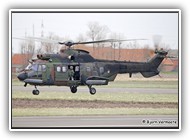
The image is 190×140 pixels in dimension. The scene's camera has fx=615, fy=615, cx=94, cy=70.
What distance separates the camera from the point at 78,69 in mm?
8062

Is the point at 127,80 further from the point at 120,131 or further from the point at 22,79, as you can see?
the point at 22,79

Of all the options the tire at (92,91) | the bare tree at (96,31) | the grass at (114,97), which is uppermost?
the bare tree at (96,31)

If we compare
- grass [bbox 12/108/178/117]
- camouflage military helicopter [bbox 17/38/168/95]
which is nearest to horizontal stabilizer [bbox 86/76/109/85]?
camouflage military helicopter [bbox 17/38/168/95]

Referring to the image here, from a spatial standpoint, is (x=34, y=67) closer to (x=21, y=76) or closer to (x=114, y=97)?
(x=21, y=76)

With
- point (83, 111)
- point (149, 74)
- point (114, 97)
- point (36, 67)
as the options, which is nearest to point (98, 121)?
point (83, 111)

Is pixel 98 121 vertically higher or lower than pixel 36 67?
lower

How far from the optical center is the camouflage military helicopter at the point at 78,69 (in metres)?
7.98

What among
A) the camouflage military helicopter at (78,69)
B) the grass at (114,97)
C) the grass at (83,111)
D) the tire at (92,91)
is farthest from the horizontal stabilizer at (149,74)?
the tire at (92,91)

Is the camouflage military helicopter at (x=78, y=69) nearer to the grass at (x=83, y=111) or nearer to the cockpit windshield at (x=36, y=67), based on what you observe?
the cockpit windshield at (x=36, y=67)

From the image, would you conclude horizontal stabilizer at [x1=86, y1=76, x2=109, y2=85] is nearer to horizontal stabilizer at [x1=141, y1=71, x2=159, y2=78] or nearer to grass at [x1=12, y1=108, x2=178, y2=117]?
grass at [x1=12, y1=108, x2=178, y2=117]

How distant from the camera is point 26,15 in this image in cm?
784

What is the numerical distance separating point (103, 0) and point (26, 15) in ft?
3.28

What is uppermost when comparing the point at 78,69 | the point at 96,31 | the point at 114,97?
the point at 96,31
